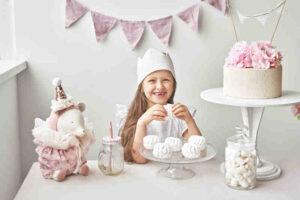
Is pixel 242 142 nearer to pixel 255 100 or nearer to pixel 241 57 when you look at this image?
pixel 255 100

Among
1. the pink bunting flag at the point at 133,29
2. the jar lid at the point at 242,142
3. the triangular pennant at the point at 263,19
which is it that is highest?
the triangular pennant at the point at 263,19

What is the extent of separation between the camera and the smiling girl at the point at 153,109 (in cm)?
138

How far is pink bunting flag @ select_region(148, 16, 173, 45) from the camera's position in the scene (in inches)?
62.9

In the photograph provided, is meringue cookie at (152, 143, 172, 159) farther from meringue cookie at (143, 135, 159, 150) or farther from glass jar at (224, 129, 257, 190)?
glass jar at (224, 129, 257, 190)

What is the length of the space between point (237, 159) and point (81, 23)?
864 mm

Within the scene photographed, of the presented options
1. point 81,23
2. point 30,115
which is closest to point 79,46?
point 81,23

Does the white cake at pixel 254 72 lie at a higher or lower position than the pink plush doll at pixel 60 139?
higher

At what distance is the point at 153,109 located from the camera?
1.37m

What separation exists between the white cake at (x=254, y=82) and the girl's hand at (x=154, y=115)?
0.85 feet

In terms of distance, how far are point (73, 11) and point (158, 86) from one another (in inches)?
19.3

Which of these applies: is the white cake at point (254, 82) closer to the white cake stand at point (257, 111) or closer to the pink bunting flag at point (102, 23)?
the white cake stand at point (257, 111)

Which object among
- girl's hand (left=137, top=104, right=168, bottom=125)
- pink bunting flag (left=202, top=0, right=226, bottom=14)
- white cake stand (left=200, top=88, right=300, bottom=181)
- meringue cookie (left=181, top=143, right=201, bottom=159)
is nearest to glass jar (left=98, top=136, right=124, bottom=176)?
girl's hand (left=137, top=104, right=168, bottom=125)

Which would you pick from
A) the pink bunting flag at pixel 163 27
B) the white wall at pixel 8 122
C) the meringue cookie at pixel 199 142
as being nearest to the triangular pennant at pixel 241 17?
the pink bunting flag at pixel 163 27

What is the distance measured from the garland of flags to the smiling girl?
0.18 metres
